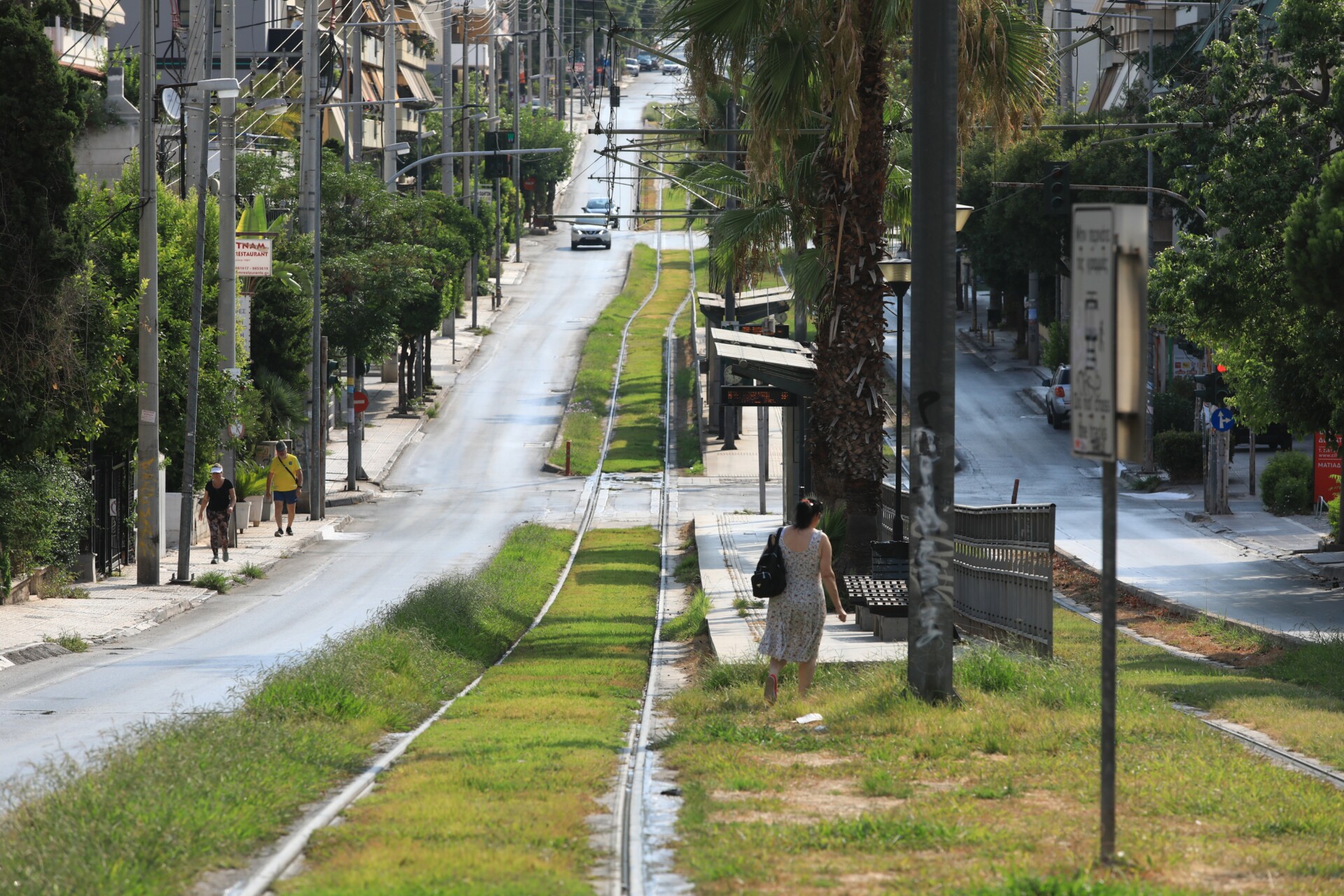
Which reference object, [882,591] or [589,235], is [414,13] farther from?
[882,591]

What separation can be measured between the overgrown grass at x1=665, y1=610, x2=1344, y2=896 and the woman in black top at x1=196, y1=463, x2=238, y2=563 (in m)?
18.8

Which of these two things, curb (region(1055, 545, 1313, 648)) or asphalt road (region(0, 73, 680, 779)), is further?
curb (region(1055, 545, 1313, 648))

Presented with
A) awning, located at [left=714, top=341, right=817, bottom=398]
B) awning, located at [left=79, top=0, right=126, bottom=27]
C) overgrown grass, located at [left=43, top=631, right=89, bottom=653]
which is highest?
awning, located at [left=79, top=0, right=126, bottom=27]

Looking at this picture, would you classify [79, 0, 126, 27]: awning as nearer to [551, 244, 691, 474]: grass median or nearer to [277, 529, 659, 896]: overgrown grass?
[551, 244, 691, 474]: grass median

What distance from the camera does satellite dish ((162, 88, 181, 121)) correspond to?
2906cm

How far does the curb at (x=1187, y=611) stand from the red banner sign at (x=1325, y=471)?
8.89 metres

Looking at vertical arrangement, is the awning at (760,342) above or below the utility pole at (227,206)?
below

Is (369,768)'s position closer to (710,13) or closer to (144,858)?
(144,858)

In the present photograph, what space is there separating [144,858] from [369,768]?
3116 millimetres

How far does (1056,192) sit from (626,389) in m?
34.8

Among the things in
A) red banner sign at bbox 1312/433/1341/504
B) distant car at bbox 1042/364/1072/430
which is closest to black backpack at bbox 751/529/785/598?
red banner sign at bbox 1312/433/1341/504

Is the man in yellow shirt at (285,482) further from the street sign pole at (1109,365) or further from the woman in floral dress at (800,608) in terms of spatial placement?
the street sign pole at (1109,365)

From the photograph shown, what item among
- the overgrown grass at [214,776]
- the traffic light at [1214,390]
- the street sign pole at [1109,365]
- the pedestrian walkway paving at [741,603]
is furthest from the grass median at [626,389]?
the street sign pole at [1109,365]

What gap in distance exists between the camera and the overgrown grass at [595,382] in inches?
2042
